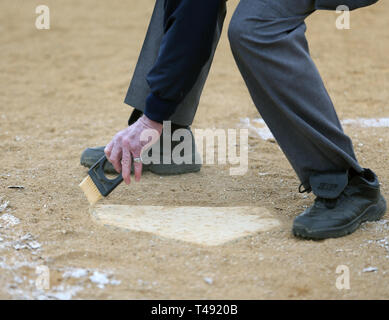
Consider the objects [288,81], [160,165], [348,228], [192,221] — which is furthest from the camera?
[160,165]

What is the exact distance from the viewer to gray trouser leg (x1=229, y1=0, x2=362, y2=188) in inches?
76.5

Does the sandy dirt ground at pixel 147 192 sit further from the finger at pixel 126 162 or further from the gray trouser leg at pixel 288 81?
the gray trouser leg at pixel 288 81

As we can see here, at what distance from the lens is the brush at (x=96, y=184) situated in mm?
2273

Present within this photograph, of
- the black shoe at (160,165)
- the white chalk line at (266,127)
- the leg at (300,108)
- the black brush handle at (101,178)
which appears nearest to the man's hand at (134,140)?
the black brush handle at (101,178)

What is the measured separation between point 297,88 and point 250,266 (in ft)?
1.97

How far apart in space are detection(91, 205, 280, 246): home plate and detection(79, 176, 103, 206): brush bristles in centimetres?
5

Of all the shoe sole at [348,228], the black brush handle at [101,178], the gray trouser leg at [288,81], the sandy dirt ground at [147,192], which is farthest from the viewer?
the black brush handle at [101,178]

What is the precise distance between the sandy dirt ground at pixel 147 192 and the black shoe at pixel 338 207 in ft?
0.14

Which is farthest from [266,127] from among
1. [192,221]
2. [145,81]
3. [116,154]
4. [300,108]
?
[116,154]

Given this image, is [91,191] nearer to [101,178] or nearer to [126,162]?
[101,178]

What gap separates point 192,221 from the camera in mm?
2248

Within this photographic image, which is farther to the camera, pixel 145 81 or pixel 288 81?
pixel 145 81

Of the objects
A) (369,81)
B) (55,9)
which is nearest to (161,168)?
(369,81)

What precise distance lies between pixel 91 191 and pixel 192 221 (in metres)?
0.41
